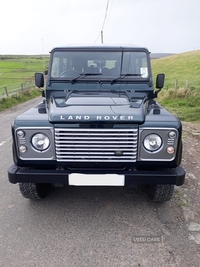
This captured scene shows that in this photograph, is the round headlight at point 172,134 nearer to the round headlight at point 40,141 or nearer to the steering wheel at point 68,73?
the round headlight at point 40,141

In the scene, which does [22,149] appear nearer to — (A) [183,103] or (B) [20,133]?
(B) [20,133]

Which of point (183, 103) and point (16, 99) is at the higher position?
point (183, 103)

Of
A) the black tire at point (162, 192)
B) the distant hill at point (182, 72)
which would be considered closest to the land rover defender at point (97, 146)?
the black tire at point (162, 192)

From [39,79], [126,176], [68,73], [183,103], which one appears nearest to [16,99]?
[183,103]

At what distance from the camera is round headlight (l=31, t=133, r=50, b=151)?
2.93 metres

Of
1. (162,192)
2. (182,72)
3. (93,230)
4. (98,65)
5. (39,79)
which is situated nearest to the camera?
(93,230)

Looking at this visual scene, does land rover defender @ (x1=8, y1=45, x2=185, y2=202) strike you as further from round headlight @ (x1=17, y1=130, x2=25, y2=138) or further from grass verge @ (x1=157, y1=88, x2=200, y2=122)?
grass verge @ (x1=157, y1=88, x2=200, y2=122)

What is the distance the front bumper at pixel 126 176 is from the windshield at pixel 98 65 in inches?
65.8

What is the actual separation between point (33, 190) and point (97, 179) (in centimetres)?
95

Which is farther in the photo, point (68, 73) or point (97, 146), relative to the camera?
point (68, 73)

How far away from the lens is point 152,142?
9.61 feet

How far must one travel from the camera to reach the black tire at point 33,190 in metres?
3.38

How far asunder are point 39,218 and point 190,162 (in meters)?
2.98

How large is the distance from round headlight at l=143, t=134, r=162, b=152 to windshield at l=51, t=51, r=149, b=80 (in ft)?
4.87
